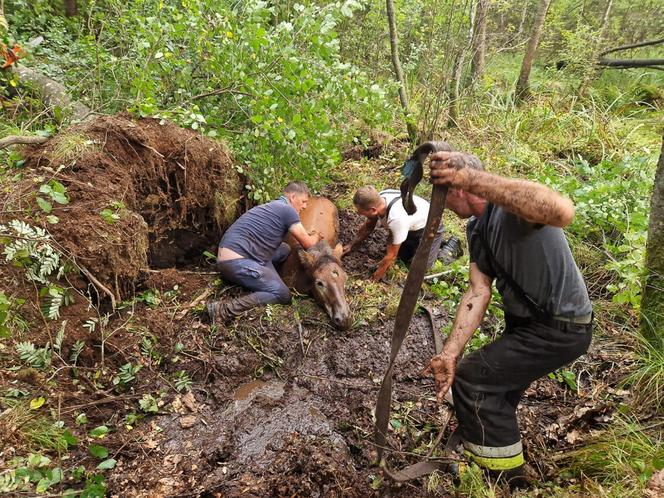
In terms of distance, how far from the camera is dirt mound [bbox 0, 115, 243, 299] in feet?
12.8

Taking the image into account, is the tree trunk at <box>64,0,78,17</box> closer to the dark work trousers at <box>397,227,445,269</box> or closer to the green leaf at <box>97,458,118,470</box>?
the dark work trousers at <box>397,227,445,269</box>

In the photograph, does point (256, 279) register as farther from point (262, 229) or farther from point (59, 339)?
point (59, 339)

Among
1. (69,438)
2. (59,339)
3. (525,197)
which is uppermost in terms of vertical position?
(525,197)

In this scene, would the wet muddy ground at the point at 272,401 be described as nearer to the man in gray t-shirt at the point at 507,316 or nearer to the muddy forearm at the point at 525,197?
the man in gray t-shirt at the point at 507,316

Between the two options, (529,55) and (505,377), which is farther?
(529,55)

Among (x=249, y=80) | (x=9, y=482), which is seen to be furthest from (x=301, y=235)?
(x=9, y=482)

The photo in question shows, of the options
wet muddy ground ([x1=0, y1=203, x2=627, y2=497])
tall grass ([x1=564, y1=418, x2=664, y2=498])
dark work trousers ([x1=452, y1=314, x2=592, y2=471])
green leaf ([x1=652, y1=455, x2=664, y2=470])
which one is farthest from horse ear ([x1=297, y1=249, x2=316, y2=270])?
green leaf ([x1=652, y1=455, x2=664, y2=470])

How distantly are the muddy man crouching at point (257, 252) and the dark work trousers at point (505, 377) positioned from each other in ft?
9.10

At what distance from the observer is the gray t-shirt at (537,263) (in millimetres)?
2529

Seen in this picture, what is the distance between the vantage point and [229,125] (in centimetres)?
616

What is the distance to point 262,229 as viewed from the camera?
17.7 ft

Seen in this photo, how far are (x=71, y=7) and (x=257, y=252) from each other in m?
8.39

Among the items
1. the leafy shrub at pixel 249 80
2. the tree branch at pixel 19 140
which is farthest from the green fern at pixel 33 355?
the leafy shrub at pixel 249 80

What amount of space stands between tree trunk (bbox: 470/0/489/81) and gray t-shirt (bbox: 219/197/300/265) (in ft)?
17.1
